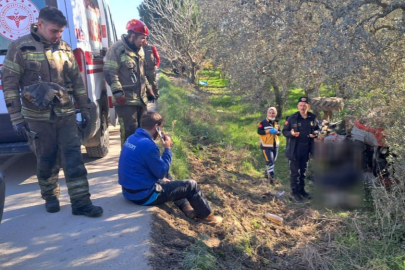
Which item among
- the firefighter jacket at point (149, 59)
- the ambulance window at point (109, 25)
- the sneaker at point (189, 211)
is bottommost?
the sneaker at point (189, 211)

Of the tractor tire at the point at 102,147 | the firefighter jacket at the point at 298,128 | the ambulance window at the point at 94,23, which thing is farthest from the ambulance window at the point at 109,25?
the firefighter jacket at the point at 298,128

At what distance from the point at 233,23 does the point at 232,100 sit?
7.96 metres

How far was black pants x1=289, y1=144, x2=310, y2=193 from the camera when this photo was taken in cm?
641

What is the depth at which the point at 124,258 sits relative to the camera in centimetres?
363

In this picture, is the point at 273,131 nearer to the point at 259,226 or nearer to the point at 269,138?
the point at 269,138

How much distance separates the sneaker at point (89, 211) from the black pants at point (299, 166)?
3.19 meters

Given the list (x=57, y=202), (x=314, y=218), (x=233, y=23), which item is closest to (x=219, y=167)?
(x=314, y=218)

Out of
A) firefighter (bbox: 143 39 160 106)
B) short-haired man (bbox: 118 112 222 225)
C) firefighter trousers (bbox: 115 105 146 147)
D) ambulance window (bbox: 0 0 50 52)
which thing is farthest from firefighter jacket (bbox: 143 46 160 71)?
short-haired man (bbox: 118 112 222 225)

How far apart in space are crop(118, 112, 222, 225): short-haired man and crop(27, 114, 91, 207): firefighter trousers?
45 cm

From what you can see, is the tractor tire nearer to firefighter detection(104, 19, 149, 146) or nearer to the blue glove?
firefighter detection(104, 19, 149, 146)

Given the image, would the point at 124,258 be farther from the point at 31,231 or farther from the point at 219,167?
the point at 219,167

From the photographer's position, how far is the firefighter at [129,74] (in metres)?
5.75

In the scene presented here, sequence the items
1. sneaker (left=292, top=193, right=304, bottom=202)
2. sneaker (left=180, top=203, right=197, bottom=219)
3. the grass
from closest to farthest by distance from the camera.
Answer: the grass → sneaker (left=180, top=203, right=197, bottom=219) → sneaker (left=292, top=193, right=304, bottom=202)

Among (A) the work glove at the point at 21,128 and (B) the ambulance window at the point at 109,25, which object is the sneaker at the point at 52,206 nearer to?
(A) the work glove at the point at 21,128
